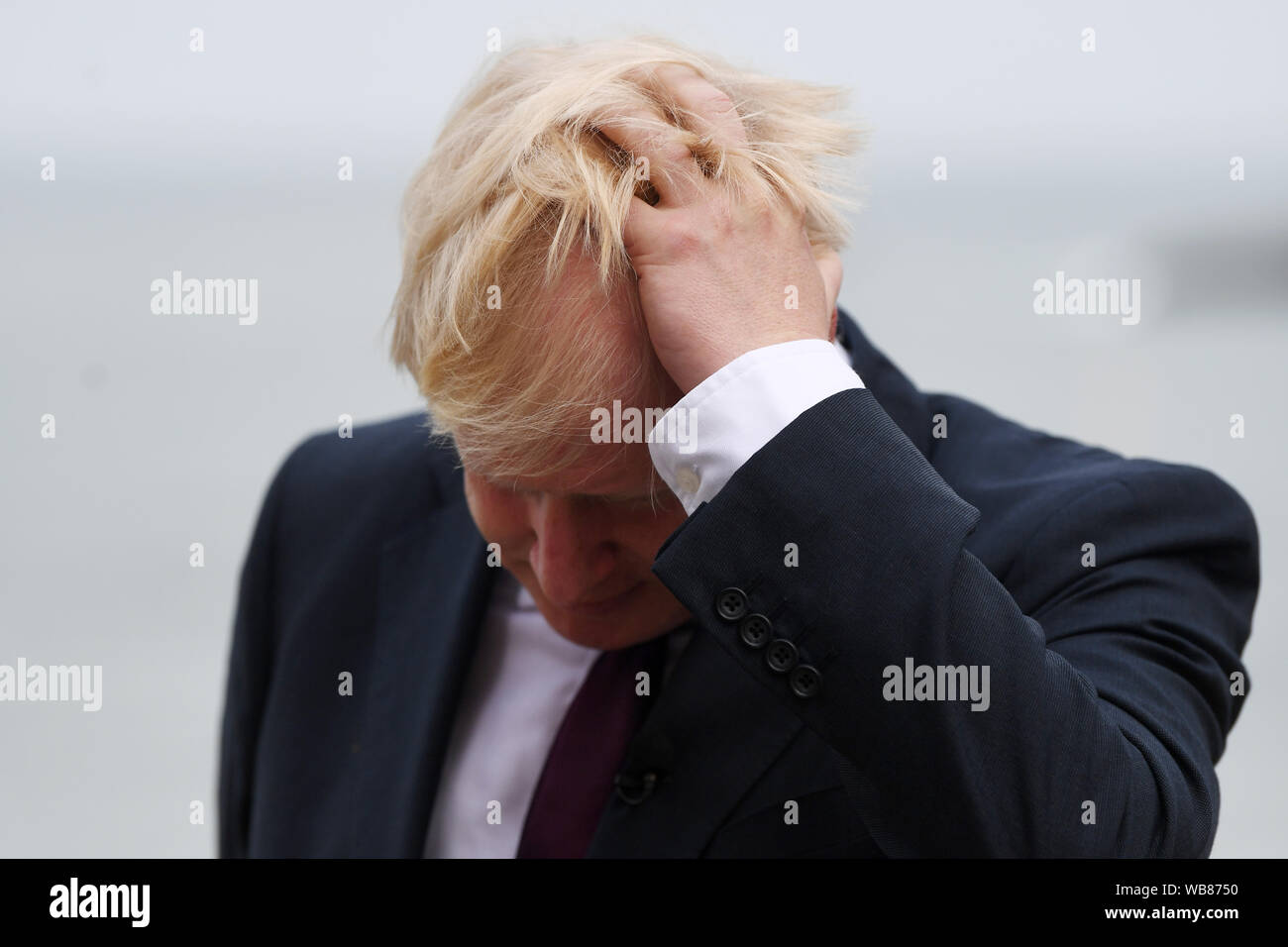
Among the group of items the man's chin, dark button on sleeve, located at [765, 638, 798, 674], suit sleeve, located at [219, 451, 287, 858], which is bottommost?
suit sleeve, located at [219, 451, 287, 858]

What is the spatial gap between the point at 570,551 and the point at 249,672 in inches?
27.3

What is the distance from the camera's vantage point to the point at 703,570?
98 centimetres

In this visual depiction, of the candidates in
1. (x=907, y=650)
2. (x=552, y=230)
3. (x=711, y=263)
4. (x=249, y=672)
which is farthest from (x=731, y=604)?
(x=249, y=672)

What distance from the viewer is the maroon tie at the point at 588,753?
52.6 inches

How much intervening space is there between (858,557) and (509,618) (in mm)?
699

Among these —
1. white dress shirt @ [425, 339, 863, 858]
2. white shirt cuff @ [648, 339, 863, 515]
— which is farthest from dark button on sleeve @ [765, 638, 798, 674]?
white dress shirt @ [425, 339, 863, 858]

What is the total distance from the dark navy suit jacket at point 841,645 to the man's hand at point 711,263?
11 centimetres

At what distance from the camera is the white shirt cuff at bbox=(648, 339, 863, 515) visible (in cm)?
98

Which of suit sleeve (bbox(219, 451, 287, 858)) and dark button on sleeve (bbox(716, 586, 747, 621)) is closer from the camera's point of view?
dark button on sleeve (bbox(716, 586, 747, 621))

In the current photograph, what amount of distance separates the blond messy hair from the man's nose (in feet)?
0.20

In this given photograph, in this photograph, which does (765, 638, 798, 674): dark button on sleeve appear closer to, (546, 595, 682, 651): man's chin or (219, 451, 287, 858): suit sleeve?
(546, 595, 682, 651): man's chin

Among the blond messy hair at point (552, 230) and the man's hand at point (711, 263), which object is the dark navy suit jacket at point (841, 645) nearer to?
the man's hand at point (711, 263)
